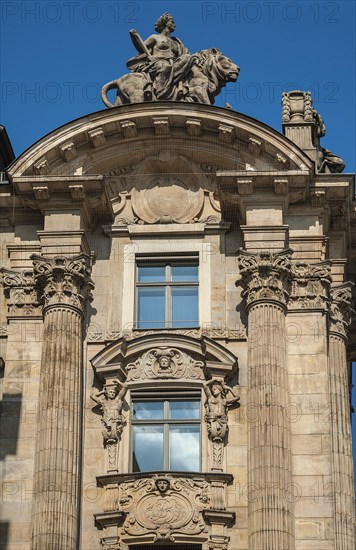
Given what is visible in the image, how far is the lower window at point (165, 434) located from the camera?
34.4 metres

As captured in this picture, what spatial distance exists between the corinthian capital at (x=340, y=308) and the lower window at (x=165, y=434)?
3.51 metres

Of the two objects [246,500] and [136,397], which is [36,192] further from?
[246,500]

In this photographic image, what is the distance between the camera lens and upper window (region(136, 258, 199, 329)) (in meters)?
36.3

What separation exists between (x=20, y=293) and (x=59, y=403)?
3.13 metres

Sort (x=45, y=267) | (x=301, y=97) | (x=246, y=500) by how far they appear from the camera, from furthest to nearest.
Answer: (x=301, y=97)
(x=45, y=267)
(x=246, y=500)

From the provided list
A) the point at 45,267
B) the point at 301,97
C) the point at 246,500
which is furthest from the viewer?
the point at 301,97

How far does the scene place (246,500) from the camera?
3356 centimetres

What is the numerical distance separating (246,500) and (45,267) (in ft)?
21.4

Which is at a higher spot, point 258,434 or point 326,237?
point 326,237

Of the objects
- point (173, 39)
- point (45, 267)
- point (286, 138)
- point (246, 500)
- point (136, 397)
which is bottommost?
point (246, 500)

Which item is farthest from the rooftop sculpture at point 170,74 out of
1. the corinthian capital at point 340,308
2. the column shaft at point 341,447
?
the column shaft at point 341,447

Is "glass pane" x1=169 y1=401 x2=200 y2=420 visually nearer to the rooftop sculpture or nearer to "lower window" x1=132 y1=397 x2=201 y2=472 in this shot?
"lower window" x1=132 y1=397 x2=201 y2=472

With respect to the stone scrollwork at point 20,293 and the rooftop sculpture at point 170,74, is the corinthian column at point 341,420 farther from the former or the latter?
the stone scrollwork at point 20,293

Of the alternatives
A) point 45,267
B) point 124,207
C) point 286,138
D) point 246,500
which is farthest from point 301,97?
point 246,500
